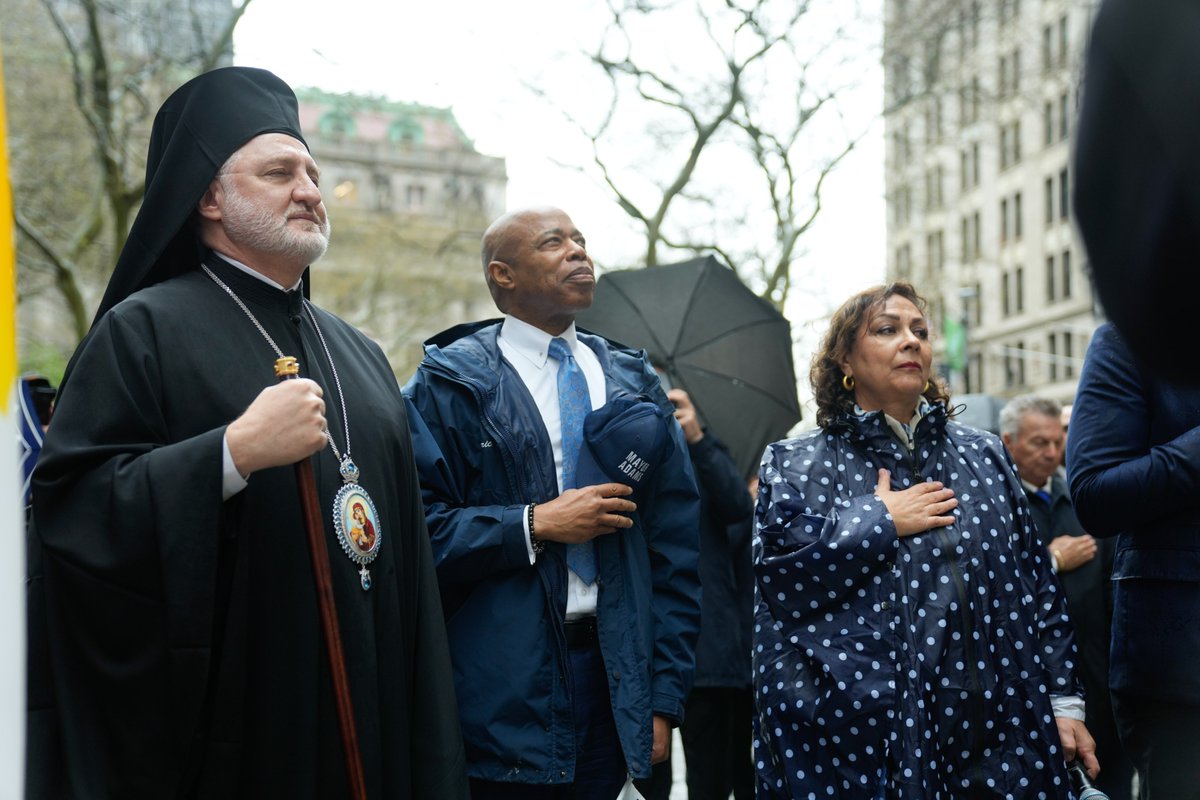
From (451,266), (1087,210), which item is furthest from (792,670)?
(451,266)

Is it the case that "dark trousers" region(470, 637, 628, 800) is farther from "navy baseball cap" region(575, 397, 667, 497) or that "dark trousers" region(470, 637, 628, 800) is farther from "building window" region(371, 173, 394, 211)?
"building window" region(371, 173, 394, 211)

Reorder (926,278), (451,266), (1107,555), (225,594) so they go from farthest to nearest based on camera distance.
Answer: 1. (451,266)
2. (926,278)
3. (1107,555)
4. (225,594)

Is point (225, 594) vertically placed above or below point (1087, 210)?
below

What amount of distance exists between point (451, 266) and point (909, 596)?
2415 centimetres

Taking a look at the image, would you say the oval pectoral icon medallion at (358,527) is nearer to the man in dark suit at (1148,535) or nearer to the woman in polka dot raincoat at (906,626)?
the woman in polka dot raincoat at (906,626)

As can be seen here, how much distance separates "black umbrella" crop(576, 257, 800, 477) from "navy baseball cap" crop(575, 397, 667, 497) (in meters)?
2.20

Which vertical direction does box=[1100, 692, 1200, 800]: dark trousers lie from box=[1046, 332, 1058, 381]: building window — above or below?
below

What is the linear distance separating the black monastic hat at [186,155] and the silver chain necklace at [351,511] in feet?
0.48

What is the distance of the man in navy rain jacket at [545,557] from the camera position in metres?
3.55

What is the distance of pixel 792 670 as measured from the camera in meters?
3.69

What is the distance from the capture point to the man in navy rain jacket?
3.55 m

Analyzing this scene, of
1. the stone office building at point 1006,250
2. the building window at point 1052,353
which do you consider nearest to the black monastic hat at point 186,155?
the stone office building at point 1006,250

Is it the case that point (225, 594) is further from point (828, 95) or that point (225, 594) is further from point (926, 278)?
point (926, 278)

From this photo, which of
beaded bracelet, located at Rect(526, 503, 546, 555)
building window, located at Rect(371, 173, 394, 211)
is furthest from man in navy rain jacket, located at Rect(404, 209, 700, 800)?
building window, located at Rect(371, 173, 394, 211)
